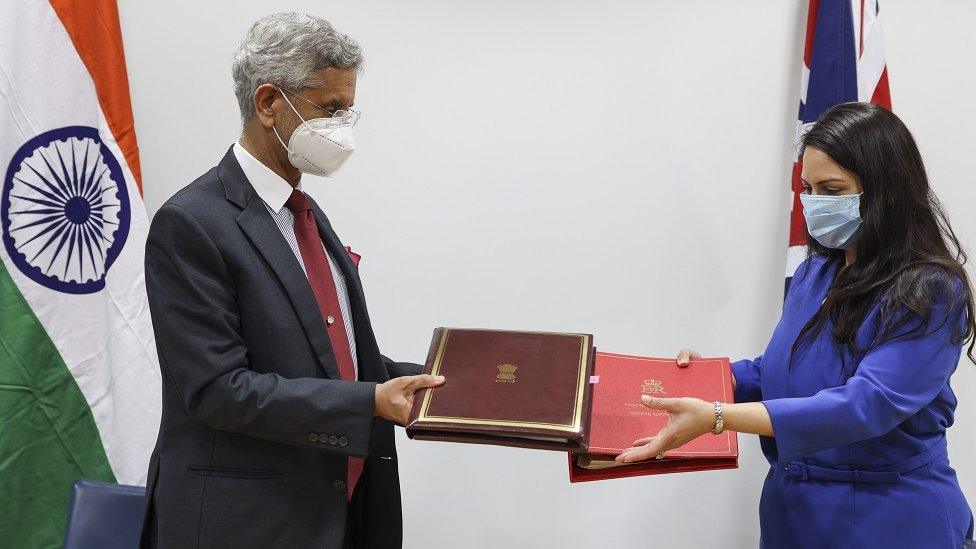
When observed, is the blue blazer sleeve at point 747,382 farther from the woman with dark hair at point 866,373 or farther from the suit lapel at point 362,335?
the suit lapel at point 362,335

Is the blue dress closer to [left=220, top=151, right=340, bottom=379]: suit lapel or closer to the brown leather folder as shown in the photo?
the brown leather folder

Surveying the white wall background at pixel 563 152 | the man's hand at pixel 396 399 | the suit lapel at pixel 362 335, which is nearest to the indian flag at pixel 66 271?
the white wall background at pixel 563 152

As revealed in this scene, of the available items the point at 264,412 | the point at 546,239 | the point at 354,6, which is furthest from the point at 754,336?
the point at 264,412

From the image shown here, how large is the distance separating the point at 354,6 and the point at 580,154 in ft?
2.87

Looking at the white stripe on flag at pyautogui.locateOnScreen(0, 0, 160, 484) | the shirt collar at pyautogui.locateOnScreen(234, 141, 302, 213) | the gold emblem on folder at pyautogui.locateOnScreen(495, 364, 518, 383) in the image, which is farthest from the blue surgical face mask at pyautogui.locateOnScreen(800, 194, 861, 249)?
the white stripe on flag at pyautogui.locateOnScreen(0, 0, 160, 484)

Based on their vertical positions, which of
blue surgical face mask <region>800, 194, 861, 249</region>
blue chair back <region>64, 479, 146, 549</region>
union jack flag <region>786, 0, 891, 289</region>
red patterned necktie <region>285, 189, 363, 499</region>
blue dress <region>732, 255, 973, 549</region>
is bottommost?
blue chair back <region>64, 479, 146, 549</region>

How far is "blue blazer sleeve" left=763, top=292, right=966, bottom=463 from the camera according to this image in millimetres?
1636

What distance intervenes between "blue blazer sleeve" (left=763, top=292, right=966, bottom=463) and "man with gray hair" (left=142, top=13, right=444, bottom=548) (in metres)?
0.71

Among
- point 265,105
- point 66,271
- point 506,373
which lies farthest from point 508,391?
point 66,271

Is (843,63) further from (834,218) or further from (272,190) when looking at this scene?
(272,190)

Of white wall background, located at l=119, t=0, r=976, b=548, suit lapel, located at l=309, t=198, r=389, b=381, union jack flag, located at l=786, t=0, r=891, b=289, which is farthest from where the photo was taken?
white wall background, located at l=119, t=0, r=976, b=548

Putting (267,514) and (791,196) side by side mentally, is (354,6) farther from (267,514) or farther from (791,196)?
(267,514)

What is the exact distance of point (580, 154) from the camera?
2.86 metres

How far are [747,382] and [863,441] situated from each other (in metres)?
0.42
